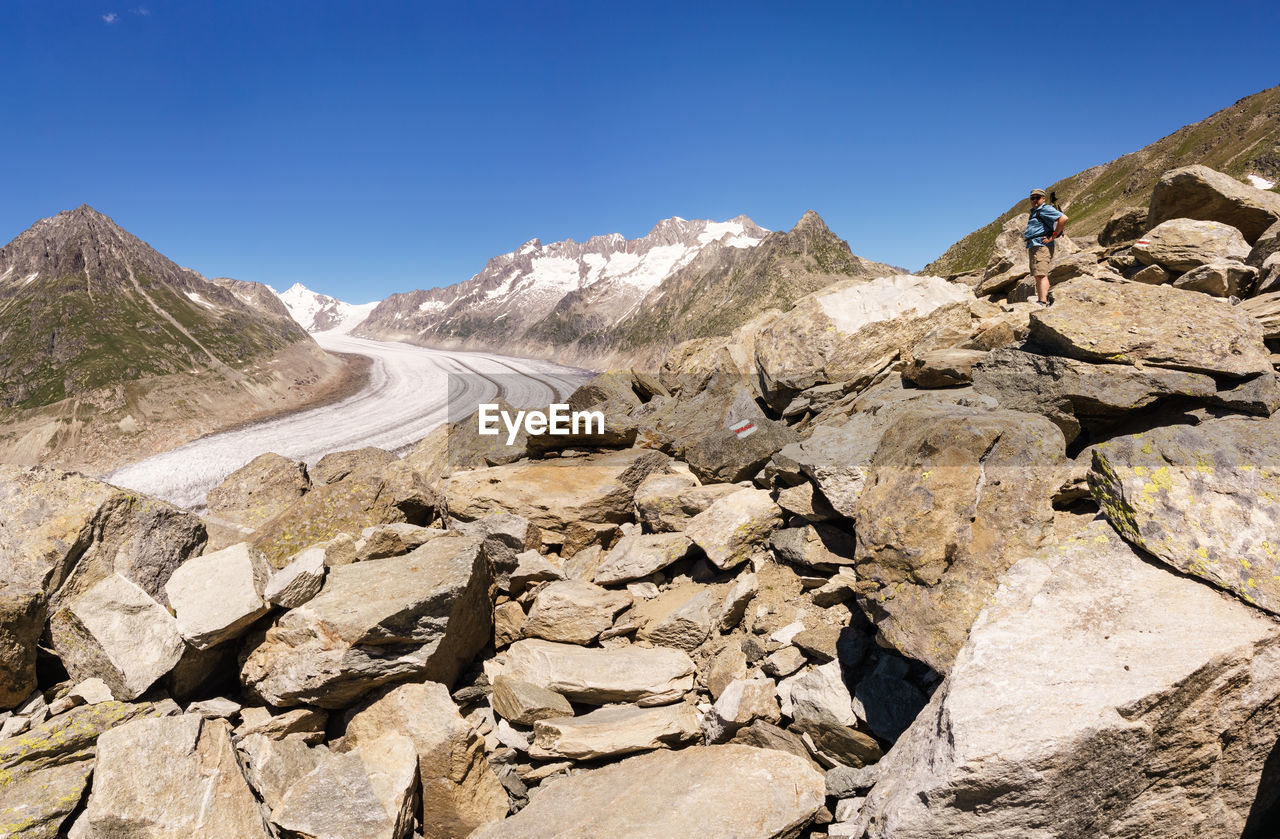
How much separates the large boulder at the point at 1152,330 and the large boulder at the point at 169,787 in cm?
1187

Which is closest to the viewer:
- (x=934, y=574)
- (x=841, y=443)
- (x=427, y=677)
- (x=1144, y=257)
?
(x=934, y=574)

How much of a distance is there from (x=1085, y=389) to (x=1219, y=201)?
38.4 ft

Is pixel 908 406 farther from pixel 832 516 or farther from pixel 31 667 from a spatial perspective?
pixel 31 667

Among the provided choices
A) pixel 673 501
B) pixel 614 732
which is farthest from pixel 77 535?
pixel 673 501

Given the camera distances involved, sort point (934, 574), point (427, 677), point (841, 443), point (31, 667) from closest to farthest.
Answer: point (934, 574) < point (31, 667) < point (427, 677) < point (841, 443)

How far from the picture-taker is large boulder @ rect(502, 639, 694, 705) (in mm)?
7121

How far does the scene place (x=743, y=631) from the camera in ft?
25.2

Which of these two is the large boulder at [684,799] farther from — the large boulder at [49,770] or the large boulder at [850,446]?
the large boulder at [49,770]

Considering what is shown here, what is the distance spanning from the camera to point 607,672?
7.31 meters

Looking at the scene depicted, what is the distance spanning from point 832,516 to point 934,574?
2.34m

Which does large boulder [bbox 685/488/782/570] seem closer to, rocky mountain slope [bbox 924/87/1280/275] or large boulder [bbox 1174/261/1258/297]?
large boulder [bbox 1174/261/1258/297]

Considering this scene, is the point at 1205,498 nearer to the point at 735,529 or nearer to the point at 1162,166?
the point at 735,529

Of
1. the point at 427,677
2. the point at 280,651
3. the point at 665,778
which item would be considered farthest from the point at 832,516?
the point at 280,651

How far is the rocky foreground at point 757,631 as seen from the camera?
390cm
